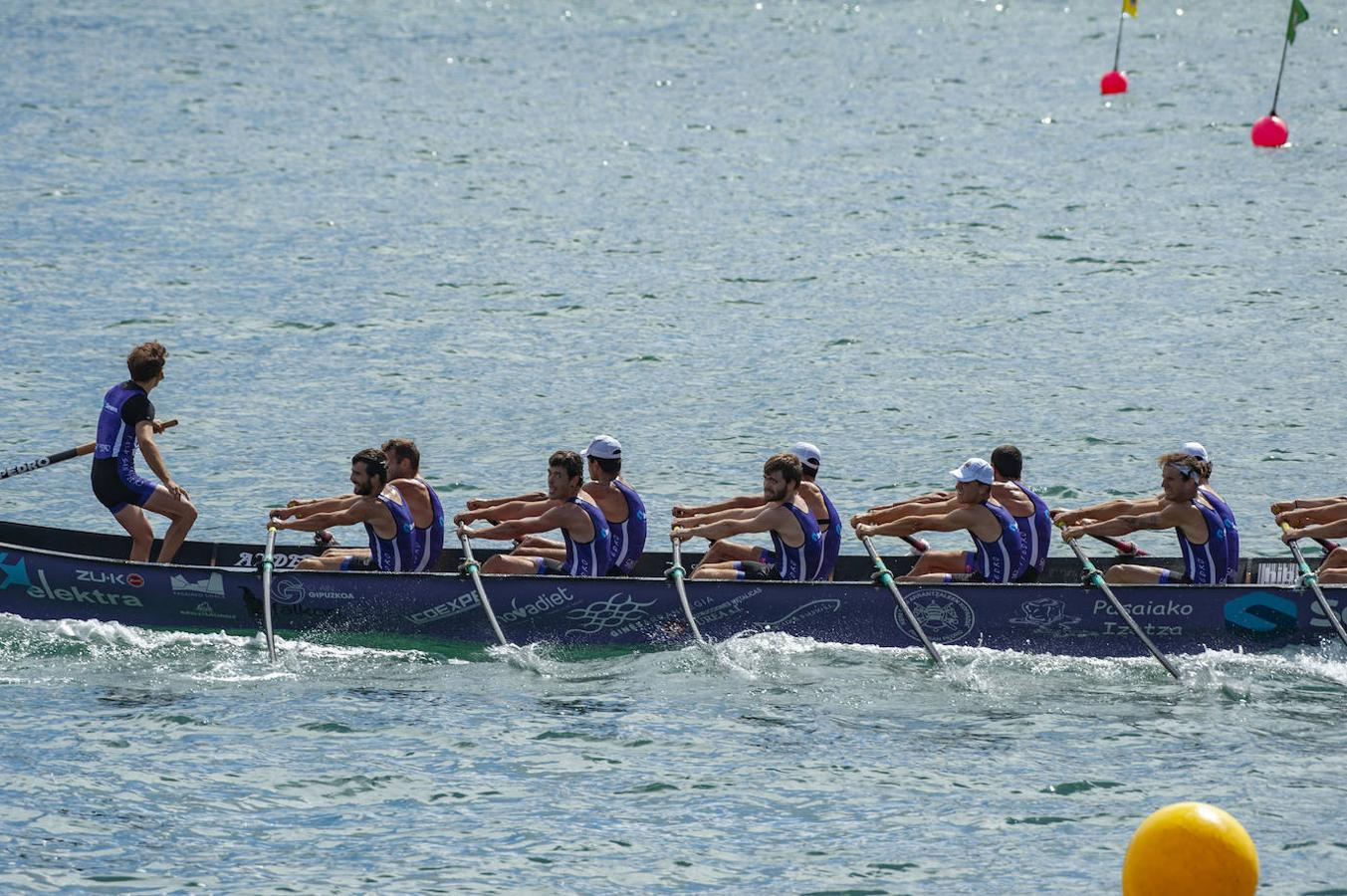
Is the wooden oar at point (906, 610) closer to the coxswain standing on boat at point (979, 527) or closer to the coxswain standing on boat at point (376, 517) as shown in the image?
the coxswain standing on boat at point (979, 527)

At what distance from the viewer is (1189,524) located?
16.8 metres

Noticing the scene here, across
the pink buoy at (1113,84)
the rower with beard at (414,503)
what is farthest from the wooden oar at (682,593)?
the pink buoy at (1113,84)

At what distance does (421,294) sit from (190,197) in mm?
7802

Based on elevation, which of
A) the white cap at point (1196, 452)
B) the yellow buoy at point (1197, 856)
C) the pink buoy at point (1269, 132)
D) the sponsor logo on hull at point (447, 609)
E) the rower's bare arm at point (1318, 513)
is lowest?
the yellow buoy at point (1197, 856)

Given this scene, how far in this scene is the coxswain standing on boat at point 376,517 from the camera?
56.3 feet

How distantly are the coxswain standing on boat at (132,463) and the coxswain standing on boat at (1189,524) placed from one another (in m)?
8.30

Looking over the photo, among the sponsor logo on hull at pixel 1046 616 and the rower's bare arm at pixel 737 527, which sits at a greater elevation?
the rower's bare arm at pixel 737 527

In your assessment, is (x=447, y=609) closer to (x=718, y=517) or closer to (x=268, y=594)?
(x=268, y=594)

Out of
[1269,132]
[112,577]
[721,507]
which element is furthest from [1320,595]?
[1269,132]

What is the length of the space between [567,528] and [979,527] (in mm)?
3729

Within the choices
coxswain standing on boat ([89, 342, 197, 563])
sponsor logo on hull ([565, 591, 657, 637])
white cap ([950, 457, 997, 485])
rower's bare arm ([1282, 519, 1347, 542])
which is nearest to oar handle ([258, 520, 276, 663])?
coxswain standing on boat ([89, 342, 197, 563])

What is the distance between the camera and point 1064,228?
3609 centimetres

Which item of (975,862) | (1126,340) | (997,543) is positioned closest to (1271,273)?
(1126,340)

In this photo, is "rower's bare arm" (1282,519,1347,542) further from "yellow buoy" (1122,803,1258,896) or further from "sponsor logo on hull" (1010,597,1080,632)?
"yellow buoy" (1122,803,1258,896)
